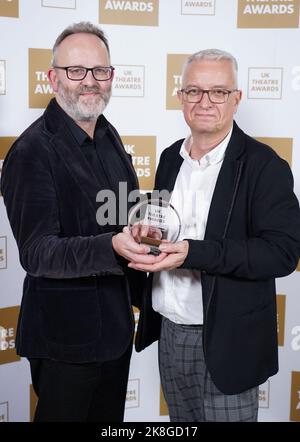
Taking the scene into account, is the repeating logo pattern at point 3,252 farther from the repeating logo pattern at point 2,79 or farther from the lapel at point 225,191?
the lapel at point 225,191

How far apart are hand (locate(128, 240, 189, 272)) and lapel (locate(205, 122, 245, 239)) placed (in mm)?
102

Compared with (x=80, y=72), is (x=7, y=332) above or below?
below

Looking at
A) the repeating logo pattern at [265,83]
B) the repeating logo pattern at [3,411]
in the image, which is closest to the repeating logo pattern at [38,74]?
the repeating logo pattern at [265,83]

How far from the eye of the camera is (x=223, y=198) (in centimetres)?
147

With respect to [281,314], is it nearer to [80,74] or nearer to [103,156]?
[103,156]

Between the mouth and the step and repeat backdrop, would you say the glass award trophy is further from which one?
the step and repeat backdrop

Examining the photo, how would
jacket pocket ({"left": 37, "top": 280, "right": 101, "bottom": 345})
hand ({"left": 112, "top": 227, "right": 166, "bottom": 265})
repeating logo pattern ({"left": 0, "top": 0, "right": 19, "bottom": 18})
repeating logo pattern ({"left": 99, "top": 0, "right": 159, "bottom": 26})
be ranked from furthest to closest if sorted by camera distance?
repeating logo pattern ({"left": 99, "top": 0, "right": 159, "bottom": 26})
repeating logo pattern ({"left": 0, "top": 0, "right": 19, "bottom": 18})
jacket pocket ({"left": 37, "top": 280, "right": 101, "bottom": 345})
hand ({"left": 112, "top": 227, "right": 166, "bottom": 265})

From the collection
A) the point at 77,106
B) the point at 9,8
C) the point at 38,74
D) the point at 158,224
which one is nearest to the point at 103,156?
the point at 77,106

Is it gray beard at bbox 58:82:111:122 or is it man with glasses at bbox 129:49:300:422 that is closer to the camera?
man with glasses at bbox 129:49:300:422

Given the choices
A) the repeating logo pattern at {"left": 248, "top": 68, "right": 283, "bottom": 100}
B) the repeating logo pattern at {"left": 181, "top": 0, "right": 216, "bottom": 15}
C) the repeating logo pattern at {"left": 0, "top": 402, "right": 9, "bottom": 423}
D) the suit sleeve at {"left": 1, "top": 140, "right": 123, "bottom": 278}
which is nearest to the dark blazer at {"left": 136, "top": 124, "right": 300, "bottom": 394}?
the suit sleeve at {"left": 1, "top": 140, "right": 123, "bottom": 278}

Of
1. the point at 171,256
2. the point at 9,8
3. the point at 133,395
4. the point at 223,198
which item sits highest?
the point at 9,8

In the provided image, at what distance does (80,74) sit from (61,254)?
53cm

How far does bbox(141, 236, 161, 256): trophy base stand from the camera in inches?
56.3
